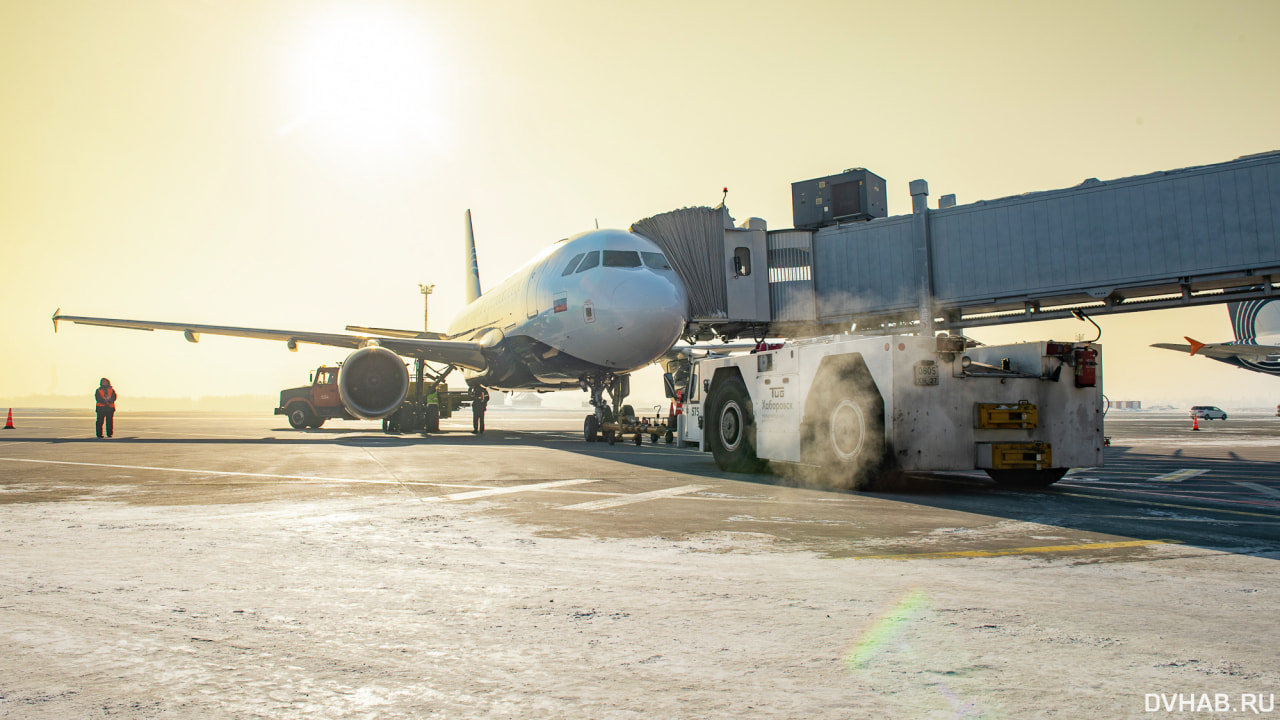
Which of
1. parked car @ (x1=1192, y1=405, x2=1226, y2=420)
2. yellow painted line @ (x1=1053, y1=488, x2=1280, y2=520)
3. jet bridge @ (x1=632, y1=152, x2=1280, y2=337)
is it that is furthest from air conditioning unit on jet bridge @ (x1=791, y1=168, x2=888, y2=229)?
parked car @ (x1=1192, y1=405, x2=1226, y2=420)

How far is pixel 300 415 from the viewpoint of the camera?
27.3 m

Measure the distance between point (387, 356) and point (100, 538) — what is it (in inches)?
562

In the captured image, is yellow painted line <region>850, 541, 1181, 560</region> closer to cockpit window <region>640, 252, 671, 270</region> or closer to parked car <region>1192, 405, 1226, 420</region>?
cockpit window <region>640, 252, 671, 270</region>

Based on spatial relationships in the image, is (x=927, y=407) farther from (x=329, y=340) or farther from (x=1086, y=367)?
(x=329, y=340)

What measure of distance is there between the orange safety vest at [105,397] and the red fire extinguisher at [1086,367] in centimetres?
2398

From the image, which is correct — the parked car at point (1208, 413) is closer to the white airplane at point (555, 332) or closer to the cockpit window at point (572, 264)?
the white airplane at point (555, 332)

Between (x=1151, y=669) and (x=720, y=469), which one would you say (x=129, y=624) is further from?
(x=720, y=469)

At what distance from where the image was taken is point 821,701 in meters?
2.36

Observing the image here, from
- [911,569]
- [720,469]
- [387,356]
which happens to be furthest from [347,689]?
[387,356]

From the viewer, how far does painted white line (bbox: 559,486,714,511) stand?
7.13 m

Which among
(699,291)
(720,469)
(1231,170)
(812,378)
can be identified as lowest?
(720,469)

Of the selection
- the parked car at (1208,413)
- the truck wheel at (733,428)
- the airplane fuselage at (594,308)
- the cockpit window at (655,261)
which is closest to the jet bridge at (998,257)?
the airplane fuselage at (594,308)

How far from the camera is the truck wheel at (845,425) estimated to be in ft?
29.1

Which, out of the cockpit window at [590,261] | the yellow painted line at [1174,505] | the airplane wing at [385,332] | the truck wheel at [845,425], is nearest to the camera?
the yellow painted line at [1174,505]
